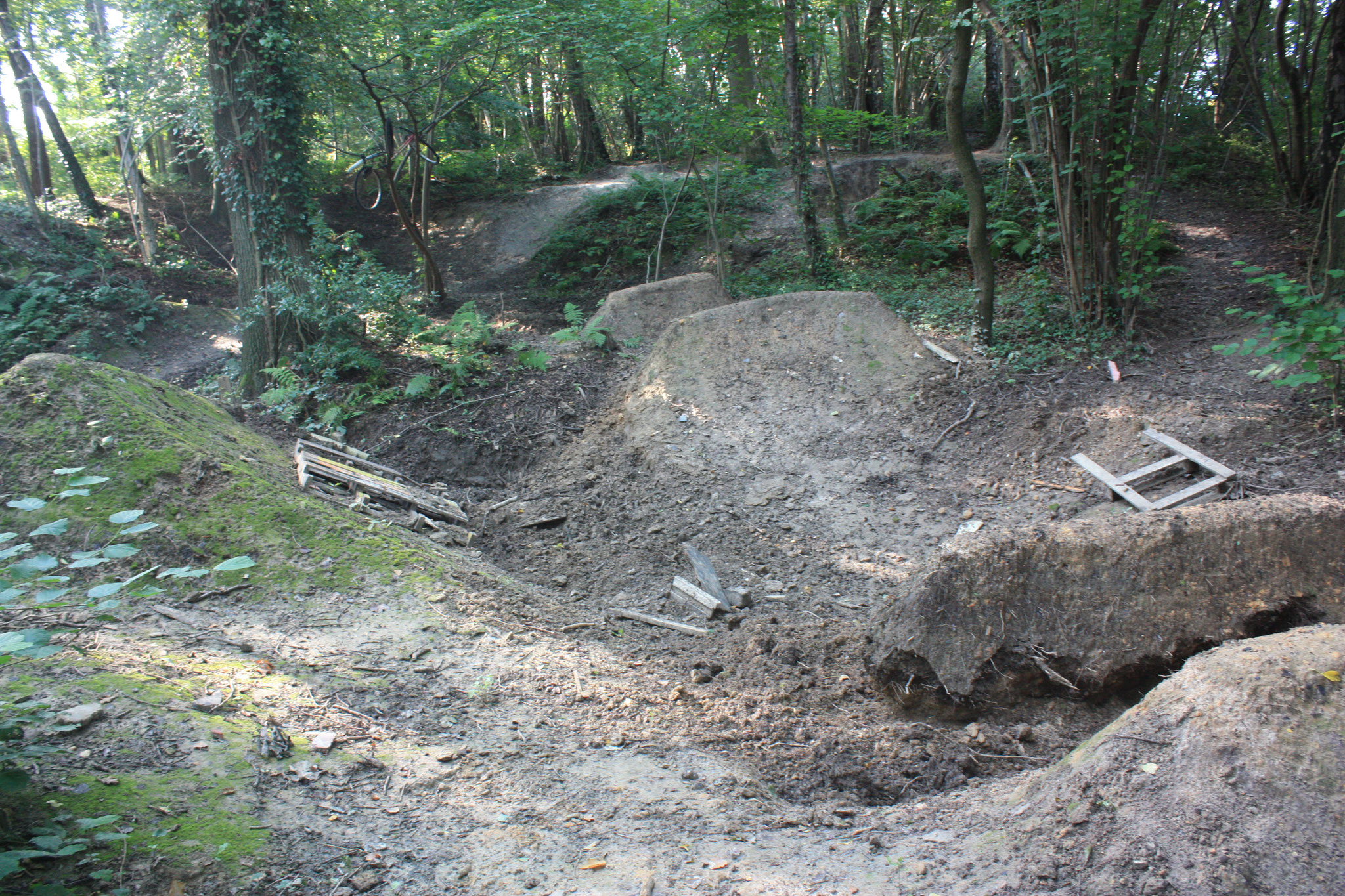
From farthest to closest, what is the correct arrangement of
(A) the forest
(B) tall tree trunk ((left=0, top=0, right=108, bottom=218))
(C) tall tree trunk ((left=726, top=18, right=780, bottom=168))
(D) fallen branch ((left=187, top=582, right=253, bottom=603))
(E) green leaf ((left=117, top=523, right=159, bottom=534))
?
(B) tall tree trunk ((left=0, top=0, right=108, bottom=218))
(C) tall tree trunk ((left=726, top=18, right=780, bottom=168))
(D) fallen branch ((left=187, top=582, right=253, bottom=603))
(A) the forest
(E) green leaf ((left=117, top=523, right=159, bottom=534))

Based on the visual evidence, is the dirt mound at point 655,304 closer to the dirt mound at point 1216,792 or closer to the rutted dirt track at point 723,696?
the rutted dirt track at point 723,696

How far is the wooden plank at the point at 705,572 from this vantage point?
5435 millimetres

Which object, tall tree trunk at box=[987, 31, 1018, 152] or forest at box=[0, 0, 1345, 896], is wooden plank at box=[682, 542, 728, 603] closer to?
forest at box=[0, 0, 1345, 896]

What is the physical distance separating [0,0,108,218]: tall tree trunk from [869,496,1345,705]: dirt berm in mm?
16492

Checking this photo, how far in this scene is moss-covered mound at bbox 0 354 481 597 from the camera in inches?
176

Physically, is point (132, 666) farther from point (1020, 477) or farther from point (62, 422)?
point (1020, 477)

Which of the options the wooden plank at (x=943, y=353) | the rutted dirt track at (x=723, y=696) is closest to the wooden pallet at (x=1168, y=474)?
the rutted dirt track at (x=723, y=696)

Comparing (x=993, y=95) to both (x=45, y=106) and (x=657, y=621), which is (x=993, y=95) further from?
(x=45, y=106)

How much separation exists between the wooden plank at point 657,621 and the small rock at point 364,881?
284 cm

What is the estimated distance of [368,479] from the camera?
21.1 ft

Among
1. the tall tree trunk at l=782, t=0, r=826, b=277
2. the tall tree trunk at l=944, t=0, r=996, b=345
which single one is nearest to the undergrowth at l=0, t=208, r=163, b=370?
the tall tree trunk at l=782, t=0, r=826, b=277

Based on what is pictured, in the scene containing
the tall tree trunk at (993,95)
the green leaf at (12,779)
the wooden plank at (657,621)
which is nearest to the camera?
the green leaf at (12,779)

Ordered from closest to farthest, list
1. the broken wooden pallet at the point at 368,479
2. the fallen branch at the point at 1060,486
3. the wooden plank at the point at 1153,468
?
the wooden plank at the point at 1153,468 < the fallen branch at the point at 1060,486 < the broken wooden pallet at the point at 368,479

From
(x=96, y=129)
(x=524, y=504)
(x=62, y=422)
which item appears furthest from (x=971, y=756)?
(x=96, y=129)
